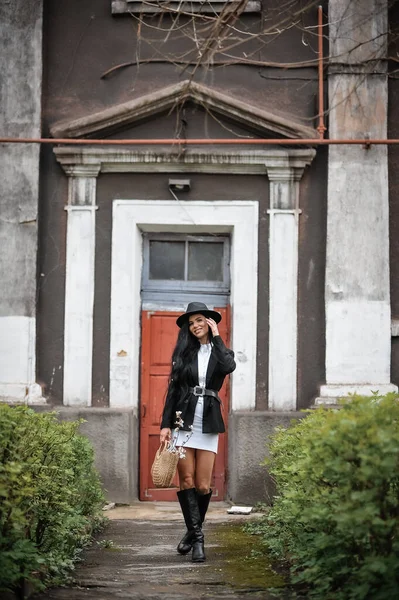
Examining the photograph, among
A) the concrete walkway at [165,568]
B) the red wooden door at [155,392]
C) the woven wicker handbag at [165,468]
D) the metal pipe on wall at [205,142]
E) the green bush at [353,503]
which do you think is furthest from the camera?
the red wooden door at [155,392]

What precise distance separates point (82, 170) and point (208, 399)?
14.6ft

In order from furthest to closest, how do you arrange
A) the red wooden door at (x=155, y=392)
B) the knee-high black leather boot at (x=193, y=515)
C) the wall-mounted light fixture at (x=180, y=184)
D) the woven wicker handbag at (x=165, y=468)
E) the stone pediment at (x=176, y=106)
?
the red wooden door at (x=155, y=392) → the wall-mounted light fixture at (x=180, y=184) → the stone pediment at (x=176, y=106) → the woven wicker handbag at (x=165, y=468) → the knee-high black leather boot at (x=193, y=515)

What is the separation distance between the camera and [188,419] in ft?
24.6

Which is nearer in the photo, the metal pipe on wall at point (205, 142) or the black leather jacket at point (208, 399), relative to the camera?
the black leather jacket at point (208, 399)

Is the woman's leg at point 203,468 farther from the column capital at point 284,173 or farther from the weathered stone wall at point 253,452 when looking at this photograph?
the column capital at point 284,173

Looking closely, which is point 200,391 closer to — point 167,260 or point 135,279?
point 135,279

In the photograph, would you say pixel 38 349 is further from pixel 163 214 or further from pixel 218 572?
pixel 218 572

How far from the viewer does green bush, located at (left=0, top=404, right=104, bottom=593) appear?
5.54m

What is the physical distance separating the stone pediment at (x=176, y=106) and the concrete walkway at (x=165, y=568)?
14.2 ft

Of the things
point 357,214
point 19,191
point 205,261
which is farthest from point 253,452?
point 19,191

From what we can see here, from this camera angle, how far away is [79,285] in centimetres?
1112

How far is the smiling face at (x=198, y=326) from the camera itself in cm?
767

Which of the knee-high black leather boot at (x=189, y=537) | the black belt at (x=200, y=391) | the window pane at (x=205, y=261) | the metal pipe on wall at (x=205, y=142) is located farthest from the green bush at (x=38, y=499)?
the metal pipe on wall at (x=205, y=142)

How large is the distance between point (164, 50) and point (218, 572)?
654 cm
